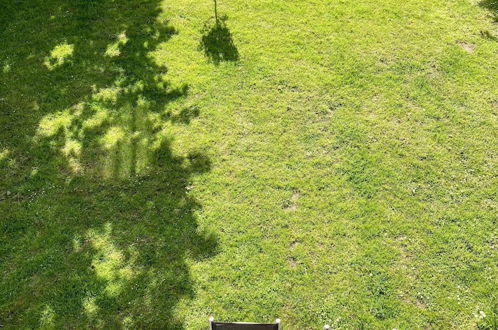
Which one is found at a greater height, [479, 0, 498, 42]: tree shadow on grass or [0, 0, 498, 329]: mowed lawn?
[479, 0, 498, 42]: tree shadow on grass

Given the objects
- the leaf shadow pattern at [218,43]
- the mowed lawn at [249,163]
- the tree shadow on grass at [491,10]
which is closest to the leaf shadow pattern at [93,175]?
the mowed lawn at [249,163]

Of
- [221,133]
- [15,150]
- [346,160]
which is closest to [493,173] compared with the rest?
[346,160]

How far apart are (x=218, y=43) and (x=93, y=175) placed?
15.1ft

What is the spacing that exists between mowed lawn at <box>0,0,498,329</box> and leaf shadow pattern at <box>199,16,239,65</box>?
48 mm

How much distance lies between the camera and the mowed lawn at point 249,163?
6.81 metres

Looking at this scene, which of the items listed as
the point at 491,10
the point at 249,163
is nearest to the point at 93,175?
the point at 249,163

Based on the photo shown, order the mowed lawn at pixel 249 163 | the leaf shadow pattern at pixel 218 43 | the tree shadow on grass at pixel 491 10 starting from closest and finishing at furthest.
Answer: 1. the mowed lawn at pixel 249 163
2. the leaf shadow pattern at pixel 218 43
3. the tree shadow on grass at pixel 491 10

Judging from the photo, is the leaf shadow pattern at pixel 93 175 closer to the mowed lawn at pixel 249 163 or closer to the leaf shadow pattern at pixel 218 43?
the mowed lawn at pixel 249 163

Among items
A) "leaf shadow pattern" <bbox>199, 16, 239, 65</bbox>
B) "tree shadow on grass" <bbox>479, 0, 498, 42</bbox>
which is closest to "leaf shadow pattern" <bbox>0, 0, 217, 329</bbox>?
"leaf shadow pattern" <bbox>199, 16, 239, 65</bbox>

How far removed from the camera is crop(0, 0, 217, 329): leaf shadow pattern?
22.4 ft

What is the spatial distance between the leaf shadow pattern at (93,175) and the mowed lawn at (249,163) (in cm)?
4

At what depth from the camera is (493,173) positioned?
26.7ft

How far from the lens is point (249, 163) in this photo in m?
8.38

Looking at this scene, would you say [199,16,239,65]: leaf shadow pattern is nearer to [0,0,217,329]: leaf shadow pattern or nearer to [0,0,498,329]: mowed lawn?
[0,0,498,329]: mowed lawn
